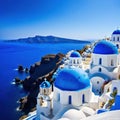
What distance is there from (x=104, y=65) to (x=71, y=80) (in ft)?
21.0

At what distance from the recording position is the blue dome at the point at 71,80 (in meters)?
18.1

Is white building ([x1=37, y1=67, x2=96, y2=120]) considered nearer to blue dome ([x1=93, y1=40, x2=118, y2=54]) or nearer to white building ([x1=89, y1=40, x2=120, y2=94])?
white building ([x1=89, y1=40, x2=120, y2=94])

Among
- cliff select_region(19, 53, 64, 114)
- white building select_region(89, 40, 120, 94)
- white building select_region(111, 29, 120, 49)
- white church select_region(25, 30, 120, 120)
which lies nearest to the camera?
white church select_region(25, 30, 120, 120)

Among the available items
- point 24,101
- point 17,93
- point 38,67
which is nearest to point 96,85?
point 24,101

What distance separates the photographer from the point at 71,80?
18141 mm

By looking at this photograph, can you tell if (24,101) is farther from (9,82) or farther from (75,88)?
(75,88)

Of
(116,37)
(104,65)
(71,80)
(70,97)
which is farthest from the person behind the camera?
(116,37)

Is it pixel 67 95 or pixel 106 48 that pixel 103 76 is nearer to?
pixel 106 48

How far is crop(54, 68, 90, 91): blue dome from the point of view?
18.1 metres

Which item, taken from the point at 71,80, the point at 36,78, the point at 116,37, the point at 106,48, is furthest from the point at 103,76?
the point at 36,78

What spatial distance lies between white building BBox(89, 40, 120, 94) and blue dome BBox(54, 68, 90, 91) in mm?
4373

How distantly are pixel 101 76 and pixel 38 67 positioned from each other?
32764 millimetres

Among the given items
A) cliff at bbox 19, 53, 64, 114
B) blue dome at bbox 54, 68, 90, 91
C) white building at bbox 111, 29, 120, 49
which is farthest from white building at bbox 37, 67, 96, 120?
white building at bbox 111, 29, 120, 49

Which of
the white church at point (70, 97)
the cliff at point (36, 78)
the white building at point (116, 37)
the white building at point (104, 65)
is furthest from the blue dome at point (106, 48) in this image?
the white building at point (116, 37)
